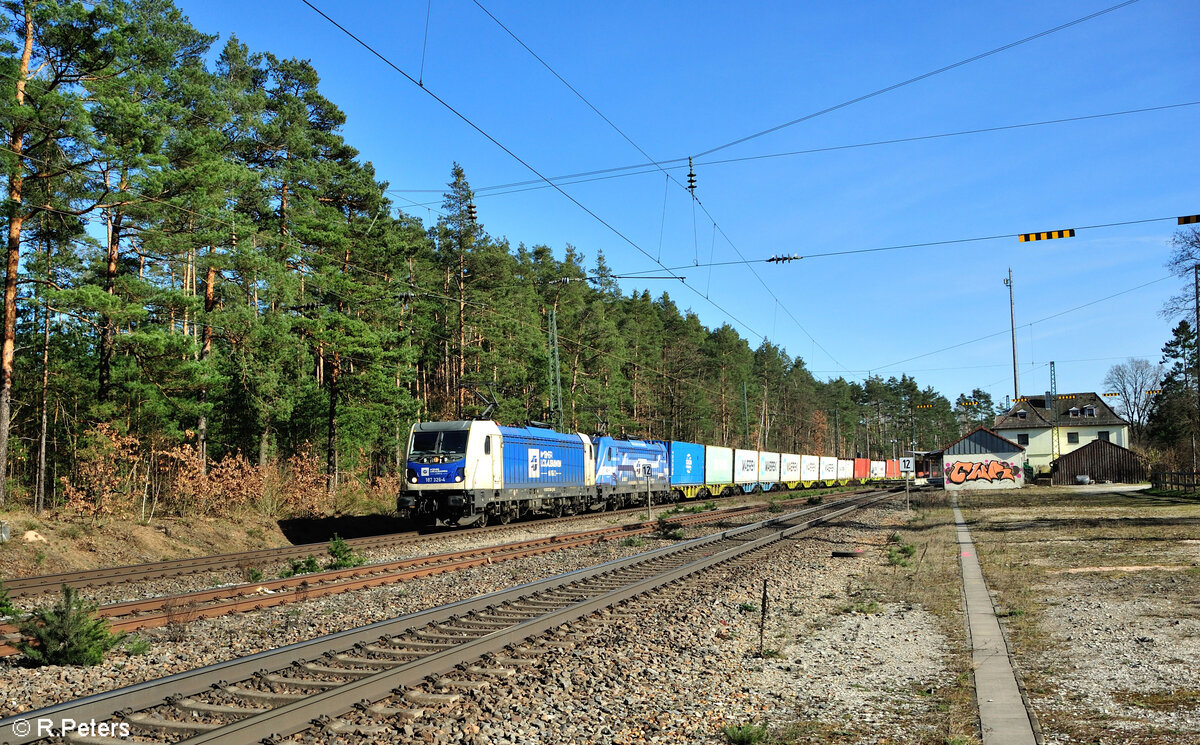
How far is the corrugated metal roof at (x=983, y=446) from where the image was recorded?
2468 inches

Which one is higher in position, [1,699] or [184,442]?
[184,442]

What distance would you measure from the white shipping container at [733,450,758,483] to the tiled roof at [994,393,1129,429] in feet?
156

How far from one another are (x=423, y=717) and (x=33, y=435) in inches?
1122

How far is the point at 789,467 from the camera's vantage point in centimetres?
6134

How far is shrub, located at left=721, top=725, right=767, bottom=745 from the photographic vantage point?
19.0ft

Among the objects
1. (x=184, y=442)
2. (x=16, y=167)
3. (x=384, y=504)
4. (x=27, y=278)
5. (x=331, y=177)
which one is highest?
(x=331, y=177)

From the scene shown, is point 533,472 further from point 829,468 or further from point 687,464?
point 829,468

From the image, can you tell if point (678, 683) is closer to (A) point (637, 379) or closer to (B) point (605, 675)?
(B) point (605, 675)

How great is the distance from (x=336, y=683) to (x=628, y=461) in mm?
29081

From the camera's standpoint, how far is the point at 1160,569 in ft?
50.3

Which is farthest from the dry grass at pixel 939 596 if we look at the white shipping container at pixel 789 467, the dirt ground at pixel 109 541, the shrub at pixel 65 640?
the white shipping container at pixel 789 467

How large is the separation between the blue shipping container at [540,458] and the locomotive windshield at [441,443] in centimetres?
167

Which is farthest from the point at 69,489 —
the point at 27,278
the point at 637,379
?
the point at 637,379

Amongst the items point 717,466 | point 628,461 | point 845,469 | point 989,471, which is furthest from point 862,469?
point 628,461
